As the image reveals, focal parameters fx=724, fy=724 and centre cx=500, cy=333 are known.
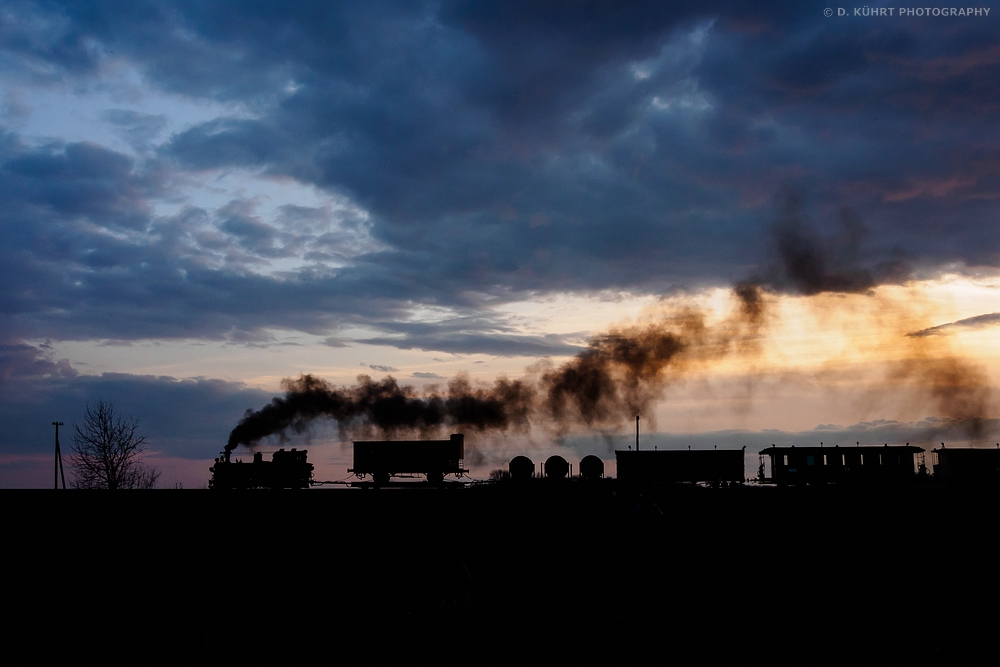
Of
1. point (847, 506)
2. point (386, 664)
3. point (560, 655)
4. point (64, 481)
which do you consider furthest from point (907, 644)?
point (64, 481)

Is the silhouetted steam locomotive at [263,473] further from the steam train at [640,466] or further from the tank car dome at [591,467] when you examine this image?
the tank car dome at [591,467]

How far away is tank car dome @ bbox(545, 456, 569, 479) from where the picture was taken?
49125mm

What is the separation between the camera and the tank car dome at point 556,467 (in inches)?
1934

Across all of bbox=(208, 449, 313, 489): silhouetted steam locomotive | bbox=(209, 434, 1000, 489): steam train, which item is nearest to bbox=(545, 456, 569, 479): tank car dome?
bbox=(209, 434, 1000, 489): steam train

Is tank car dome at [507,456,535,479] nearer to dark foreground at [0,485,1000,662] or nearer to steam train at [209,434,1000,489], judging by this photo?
steam train at [209,434,1000,489]

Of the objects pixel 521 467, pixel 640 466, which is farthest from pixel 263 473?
pixel 640 466

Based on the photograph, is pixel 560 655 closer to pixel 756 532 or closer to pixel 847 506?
pixel 756 532

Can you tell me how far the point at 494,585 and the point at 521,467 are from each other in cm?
3967

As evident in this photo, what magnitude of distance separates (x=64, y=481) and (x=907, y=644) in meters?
53.6

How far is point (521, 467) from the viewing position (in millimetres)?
49531

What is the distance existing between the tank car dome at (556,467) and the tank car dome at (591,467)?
1.16 meters

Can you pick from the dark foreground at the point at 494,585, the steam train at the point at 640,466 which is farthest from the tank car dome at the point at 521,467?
the dark foreground at the point at 494,585

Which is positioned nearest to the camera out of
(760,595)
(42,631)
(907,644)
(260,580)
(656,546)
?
(907,644)

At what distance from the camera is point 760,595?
10102 millimetres
